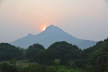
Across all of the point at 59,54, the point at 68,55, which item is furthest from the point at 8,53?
the point at 68,55

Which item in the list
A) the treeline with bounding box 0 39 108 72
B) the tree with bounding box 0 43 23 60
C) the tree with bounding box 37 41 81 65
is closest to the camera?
the treeline with bounding box 0 39 108 72

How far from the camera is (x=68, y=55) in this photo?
2420 cm

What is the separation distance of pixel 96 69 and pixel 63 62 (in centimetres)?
1053

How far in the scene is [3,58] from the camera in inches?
1125

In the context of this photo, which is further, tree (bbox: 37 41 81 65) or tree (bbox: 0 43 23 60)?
tree (bbox: 0 43 23 60)

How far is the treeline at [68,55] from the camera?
50.8 ft

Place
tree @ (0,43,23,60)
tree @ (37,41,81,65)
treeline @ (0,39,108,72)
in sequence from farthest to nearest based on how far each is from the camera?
tree @ (0,43,23,60) < tree @ (37,41,81,65) < treeline @ (0,39,108,72)

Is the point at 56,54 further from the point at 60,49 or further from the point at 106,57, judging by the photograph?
the point at 106,57

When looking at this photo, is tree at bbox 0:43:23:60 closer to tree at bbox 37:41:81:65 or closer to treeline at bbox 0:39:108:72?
treeline at bbox 0:39:108:72

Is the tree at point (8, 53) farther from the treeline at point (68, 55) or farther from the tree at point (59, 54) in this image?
the tree at point (59, 54)

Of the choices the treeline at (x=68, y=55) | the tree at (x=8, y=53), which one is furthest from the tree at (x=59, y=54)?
the tree at (x=8, y=53)

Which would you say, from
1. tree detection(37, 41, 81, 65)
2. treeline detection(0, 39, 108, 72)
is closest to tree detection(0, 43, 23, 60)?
treeline detection(0, 39, 108, 72)

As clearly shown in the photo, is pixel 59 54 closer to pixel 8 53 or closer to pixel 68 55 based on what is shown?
pixel 68 55

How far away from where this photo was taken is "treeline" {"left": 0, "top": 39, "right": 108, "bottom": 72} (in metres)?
15.5
